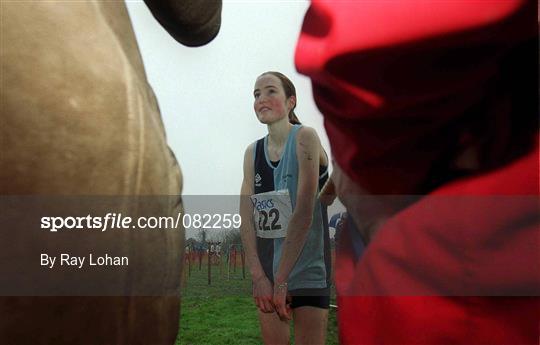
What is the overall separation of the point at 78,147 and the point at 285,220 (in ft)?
1.75

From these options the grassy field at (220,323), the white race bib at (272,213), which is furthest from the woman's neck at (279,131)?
the grassy field at (220,323)

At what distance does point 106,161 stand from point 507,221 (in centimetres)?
40

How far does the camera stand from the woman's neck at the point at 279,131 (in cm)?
108

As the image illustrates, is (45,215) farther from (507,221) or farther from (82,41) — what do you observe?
(507,221)

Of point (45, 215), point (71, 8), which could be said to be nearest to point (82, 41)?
point (71, 8)

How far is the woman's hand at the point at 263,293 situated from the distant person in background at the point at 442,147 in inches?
28.4

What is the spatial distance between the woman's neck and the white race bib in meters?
0.10

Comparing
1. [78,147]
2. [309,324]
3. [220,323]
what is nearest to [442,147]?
[78,147]

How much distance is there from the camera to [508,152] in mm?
345

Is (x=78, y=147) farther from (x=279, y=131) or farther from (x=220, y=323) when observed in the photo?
(x=220, y=323)

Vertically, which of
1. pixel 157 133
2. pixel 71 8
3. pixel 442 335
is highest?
pixel 71 8

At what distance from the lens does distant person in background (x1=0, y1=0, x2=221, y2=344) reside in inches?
21.7

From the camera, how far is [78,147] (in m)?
0.56

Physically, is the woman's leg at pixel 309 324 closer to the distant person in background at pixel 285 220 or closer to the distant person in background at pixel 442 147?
the distant person in background at pixel 285 220
